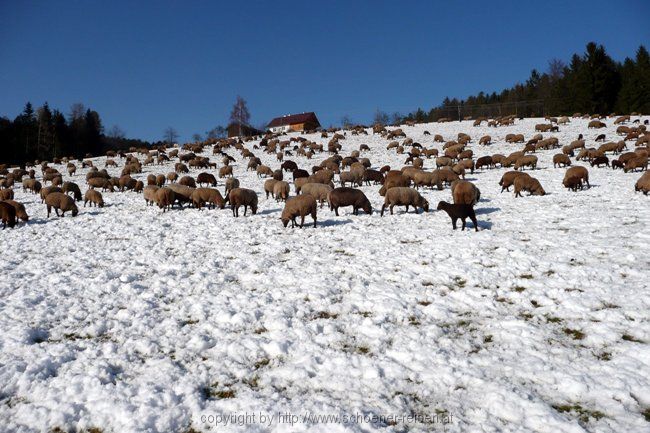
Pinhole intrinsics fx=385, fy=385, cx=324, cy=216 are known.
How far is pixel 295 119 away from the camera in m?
108

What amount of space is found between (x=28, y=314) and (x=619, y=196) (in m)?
22.7

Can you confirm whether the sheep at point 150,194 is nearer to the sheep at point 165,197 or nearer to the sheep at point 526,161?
the sheep at point 165,197

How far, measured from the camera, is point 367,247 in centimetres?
1225

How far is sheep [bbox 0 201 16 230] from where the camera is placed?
17.3m

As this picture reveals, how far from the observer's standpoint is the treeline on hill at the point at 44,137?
249 ft

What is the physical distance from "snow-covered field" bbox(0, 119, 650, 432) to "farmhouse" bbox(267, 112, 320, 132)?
308 feet

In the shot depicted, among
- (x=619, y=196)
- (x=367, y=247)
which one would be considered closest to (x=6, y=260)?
(x=367, y=247)

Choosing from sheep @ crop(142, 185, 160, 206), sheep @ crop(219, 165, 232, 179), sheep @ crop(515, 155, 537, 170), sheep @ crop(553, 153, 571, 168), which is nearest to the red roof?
sheep @ crop(219, 165, 232, 179)

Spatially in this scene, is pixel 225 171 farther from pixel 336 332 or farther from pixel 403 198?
pixel 336 332

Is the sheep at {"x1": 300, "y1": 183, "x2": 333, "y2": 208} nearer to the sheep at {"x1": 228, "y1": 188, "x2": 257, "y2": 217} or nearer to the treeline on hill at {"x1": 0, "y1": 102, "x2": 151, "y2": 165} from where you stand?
the sheep at {"x1": 228, "y1": 188, "x2": 257, "y2": 217}

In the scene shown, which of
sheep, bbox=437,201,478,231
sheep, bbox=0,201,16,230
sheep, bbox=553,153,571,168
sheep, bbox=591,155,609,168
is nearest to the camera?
sheep, bbox=437,201,478,231

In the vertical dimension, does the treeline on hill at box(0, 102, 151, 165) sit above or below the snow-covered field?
above

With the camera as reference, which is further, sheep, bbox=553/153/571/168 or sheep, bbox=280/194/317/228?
sheep, bbox=553/153/571/168

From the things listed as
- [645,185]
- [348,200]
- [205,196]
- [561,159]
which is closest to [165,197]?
[205,196]
